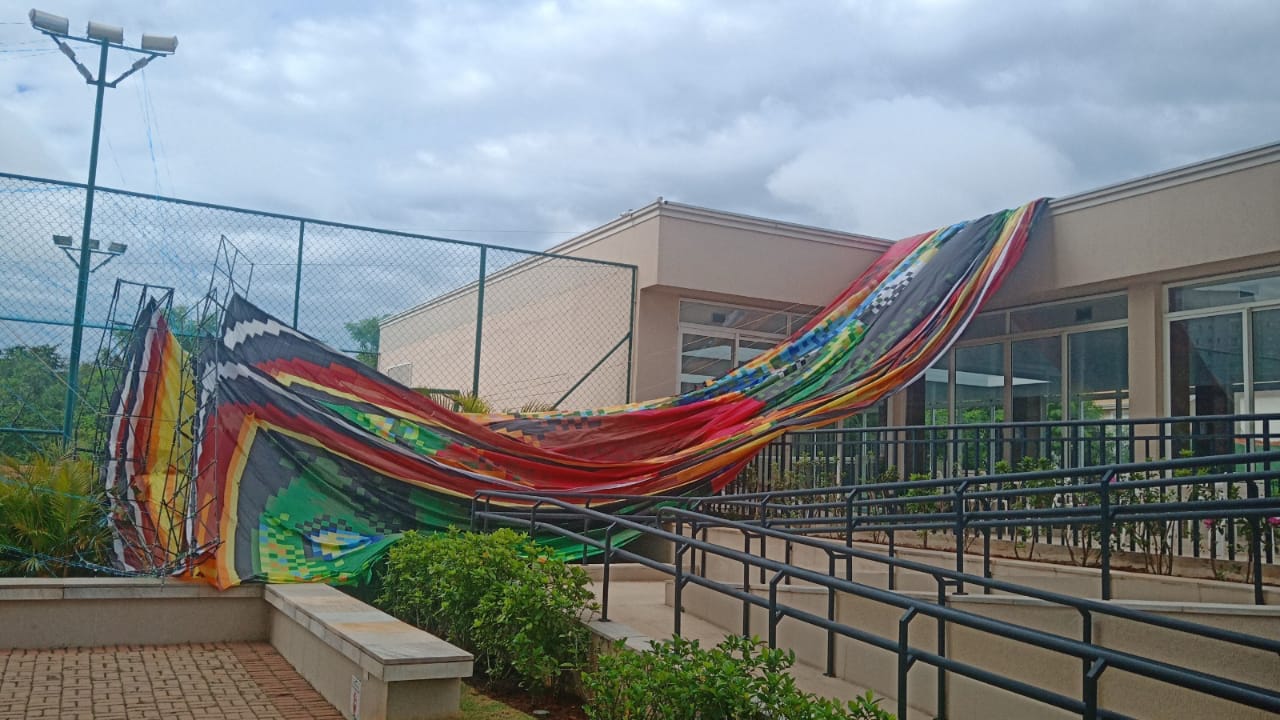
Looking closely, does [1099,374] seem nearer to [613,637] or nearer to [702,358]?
[702,358]

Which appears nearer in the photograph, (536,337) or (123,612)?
(123,612)

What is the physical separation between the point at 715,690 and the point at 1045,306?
10.1 meters

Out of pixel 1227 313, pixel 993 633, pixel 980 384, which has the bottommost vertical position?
pixel 993 633

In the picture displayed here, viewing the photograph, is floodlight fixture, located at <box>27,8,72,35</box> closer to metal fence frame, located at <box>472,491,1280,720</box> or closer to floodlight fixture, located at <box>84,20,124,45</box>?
floodlight fixture, located at <box>84,20,124,45</box>

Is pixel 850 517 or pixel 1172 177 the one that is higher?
pixel 1172 177

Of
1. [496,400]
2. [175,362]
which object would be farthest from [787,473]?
[175,362]

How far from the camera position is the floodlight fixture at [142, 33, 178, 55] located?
9.48 meters

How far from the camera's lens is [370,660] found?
543cm

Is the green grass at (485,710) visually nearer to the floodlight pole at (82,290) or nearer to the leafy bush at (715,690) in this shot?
the leafy bush at (715,690)

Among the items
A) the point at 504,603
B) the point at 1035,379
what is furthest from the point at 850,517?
the point at 1035,379

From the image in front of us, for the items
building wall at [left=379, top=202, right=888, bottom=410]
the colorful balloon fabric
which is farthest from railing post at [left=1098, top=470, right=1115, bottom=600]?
building wall at [left=379, top=202, right=888, bottom=410]

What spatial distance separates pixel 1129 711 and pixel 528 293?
10008 mm

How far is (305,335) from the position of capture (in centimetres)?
946

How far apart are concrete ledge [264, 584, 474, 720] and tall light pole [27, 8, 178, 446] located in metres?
3.83
